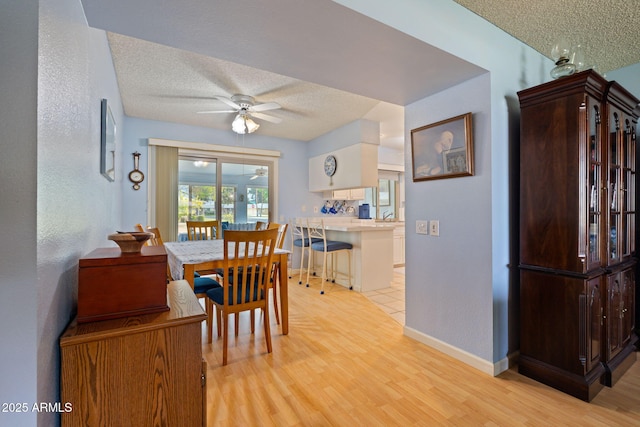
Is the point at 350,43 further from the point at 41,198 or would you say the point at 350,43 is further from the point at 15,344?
the point at 15,344

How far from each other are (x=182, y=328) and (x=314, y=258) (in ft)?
13.3

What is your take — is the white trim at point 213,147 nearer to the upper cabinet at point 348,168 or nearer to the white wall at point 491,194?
the upper cabinet at point 348,168

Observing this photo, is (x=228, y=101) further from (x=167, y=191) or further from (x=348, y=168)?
(x=348, y=168)

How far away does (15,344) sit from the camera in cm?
73

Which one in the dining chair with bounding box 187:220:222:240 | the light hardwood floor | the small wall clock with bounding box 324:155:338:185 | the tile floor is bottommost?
the light hardwood floor

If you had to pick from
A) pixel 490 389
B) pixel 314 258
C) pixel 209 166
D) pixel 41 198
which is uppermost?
pixel 209 166

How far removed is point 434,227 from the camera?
235 centimetres

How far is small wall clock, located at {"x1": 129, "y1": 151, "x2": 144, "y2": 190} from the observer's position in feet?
13.0

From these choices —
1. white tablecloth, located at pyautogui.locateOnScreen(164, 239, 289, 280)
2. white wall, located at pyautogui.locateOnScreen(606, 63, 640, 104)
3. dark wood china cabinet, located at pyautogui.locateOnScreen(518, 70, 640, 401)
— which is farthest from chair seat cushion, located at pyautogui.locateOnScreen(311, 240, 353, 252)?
white wall, located at pyautogui.locateOnScreen(606, 63, 640, 104)

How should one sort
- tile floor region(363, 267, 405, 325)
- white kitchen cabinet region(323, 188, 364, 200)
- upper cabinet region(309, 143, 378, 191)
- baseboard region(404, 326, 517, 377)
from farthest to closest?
white kitchen cabinet region(323, 188, 364, 200) → upper cabinet region(309, 143, 378, 191) → tile floor region(363, 267, 405, 325) → baseboard region(404, 326, 517, 377)

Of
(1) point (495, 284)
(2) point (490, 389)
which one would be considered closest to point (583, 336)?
(1) point (495, 284)

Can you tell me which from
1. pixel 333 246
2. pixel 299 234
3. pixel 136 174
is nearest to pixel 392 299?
pixel 333 246

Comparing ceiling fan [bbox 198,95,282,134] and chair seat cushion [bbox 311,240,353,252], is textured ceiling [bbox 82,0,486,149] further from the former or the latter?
chair seat cushion [bbox 311,240,353,252]

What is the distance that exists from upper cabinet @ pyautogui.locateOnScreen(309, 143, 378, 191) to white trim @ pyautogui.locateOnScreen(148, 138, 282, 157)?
864 millimetres
